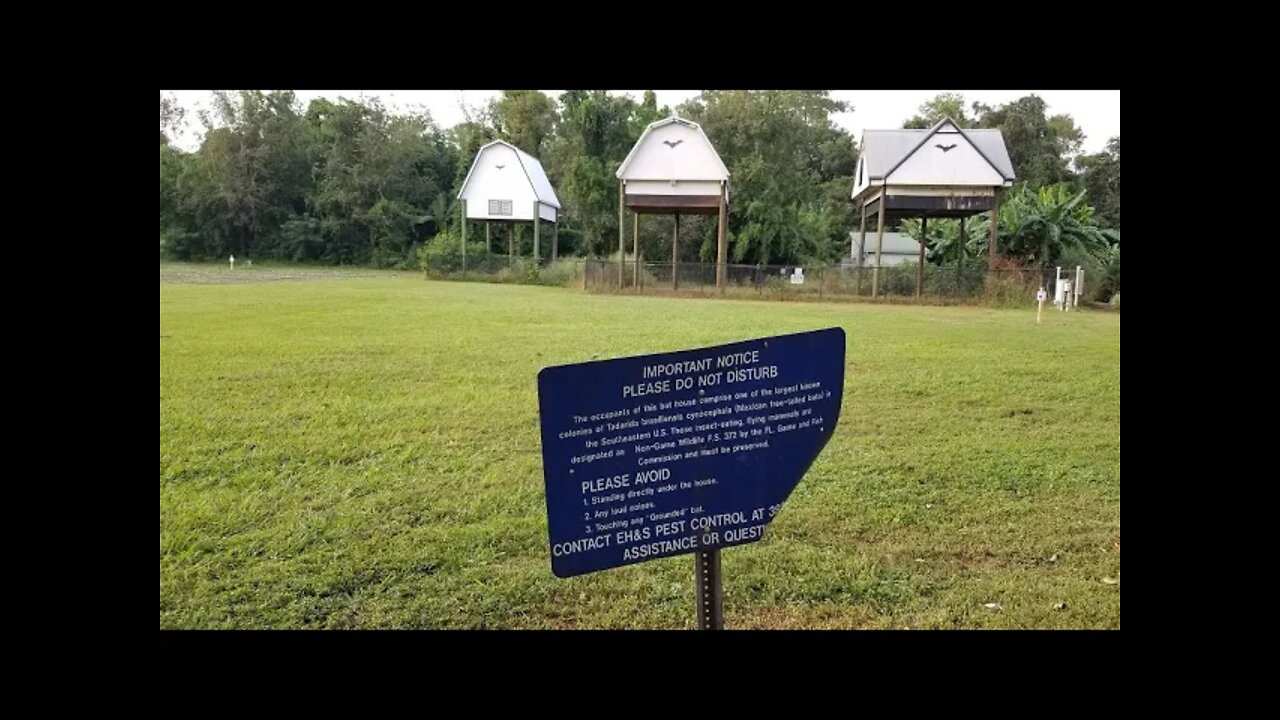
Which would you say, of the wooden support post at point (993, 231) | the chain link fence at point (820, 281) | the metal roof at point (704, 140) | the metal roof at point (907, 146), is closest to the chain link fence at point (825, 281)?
the chain link fence at point (820, 281)

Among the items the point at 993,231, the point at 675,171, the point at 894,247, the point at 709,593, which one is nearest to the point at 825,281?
the point at 993,231

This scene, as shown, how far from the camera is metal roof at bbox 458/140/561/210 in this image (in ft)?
50.9

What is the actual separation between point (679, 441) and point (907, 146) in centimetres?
1154

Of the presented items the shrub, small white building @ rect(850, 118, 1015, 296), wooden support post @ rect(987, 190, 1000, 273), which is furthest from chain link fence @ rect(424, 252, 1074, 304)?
the shrub

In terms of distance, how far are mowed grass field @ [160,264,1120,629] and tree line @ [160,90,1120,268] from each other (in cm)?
526

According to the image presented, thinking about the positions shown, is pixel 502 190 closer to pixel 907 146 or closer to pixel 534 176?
pixel 534 176

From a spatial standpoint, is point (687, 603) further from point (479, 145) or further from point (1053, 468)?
point (479, 145)

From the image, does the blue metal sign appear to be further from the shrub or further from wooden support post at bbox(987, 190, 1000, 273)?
the shrub

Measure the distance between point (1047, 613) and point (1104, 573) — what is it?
1.77 feet

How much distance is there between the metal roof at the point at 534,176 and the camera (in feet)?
50.9

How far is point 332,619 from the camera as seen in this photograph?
122 inches

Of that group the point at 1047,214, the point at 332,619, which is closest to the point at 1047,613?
the point at 332,619

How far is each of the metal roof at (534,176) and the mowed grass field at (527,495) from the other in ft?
26.0

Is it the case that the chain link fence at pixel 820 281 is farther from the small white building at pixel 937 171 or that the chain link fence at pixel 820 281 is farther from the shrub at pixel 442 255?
the shrub at pixel 442 255
